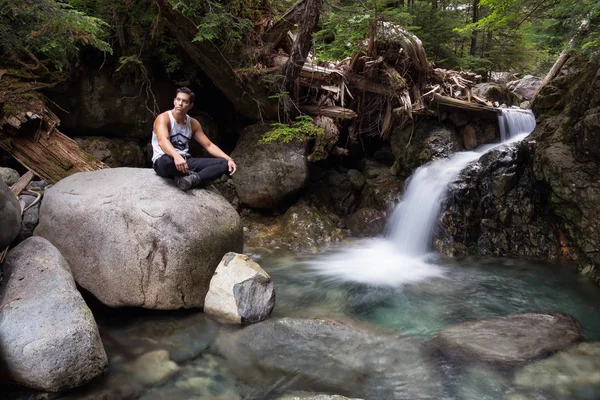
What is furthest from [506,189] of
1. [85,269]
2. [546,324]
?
[85,269]

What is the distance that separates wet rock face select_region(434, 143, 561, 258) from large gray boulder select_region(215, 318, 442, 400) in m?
4.24

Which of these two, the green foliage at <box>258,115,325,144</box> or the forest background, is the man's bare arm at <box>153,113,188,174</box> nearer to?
the forest background

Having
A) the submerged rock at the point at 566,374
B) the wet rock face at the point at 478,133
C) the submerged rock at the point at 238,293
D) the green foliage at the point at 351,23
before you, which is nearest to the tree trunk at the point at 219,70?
the green foliage at the point at 351,23

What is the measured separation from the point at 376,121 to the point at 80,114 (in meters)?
6.53

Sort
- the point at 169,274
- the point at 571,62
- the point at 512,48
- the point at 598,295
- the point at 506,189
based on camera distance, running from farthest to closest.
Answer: the point at 512,48, the point at 571,62, the point at 506,189, the point at 598,295, the point at 169,274

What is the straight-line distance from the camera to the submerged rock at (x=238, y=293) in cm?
470

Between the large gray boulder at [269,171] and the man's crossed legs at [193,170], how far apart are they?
3310 mm

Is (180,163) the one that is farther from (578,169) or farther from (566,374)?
(578,169)

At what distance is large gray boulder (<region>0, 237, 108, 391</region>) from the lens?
330cm

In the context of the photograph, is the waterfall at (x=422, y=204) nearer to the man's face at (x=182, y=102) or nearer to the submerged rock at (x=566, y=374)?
the submerged rock at (x=566, y=374)

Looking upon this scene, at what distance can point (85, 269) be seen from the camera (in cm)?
470

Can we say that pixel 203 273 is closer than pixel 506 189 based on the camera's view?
Yes

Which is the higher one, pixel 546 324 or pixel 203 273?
pixel 203 273

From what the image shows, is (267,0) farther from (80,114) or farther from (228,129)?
(80,114)
